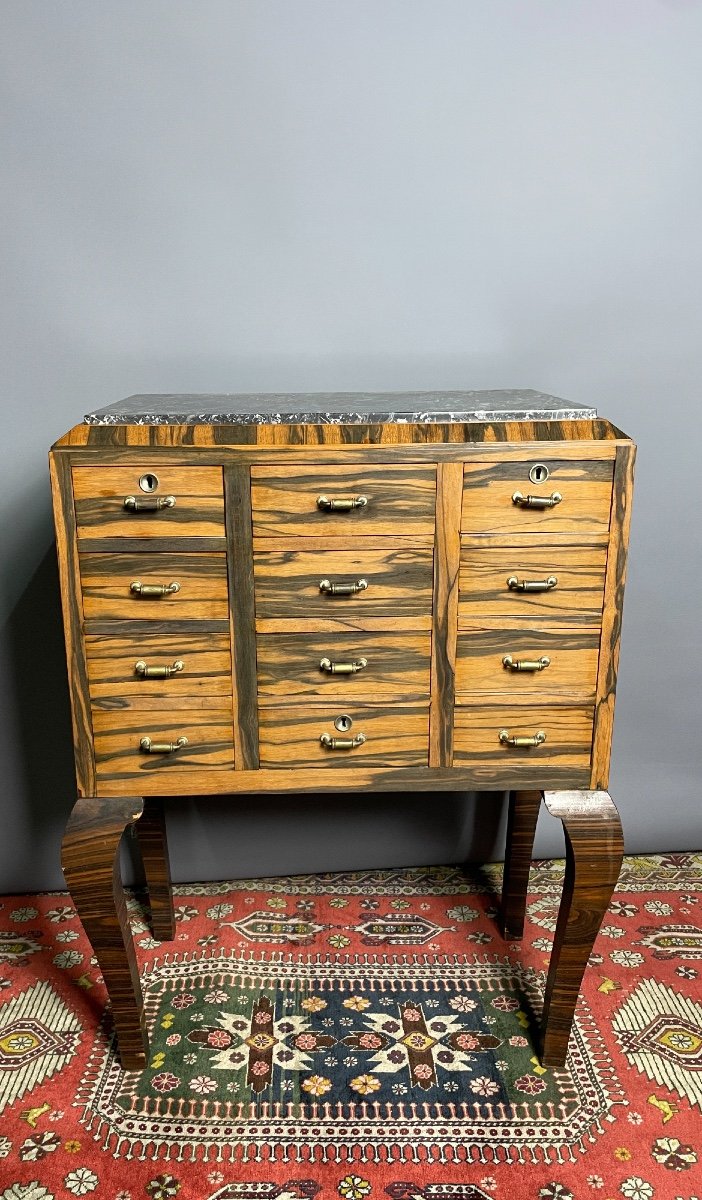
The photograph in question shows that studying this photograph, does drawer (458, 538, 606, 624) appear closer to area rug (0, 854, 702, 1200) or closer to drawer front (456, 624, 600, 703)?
drawer front (456, 624, 600, 703)

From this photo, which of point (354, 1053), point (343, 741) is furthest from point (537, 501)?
point (354, 1053)

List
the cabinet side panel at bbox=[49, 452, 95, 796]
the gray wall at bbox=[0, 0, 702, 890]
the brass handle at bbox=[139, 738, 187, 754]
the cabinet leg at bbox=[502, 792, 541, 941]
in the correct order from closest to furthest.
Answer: the cabinet side panel at bbox=[49, 452, 95, 796] < the brass handle at bbox=[139, 738, 187, 754] < the gray wall at bbox=[0, 0, 702, 890] < the cabinet leg at bbox=[502, 792, 541, 941]

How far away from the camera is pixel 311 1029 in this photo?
1.75m

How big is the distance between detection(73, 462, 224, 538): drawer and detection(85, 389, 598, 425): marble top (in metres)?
0.09

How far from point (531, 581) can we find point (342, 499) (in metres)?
0.32

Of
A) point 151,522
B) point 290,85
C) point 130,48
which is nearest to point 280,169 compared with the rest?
point 290,85

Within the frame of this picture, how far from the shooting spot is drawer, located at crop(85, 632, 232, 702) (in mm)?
1485

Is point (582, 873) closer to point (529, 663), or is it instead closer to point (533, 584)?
point (529, 663)

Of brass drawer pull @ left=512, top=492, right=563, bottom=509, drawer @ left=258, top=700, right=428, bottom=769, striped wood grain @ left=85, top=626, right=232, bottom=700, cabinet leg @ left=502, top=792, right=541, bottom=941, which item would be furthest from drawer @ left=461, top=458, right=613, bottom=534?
cabinet leg @ left=502, top=792, right=541, bottom=941

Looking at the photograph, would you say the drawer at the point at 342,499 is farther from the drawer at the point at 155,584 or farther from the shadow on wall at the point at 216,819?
the shadow on wall at the point at 216,819

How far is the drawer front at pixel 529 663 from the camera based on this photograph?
1.51 meters

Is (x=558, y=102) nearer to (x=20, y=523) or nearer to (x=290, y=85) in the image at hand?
(x=290, y=85)

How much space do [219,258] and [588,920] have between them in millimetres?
1406

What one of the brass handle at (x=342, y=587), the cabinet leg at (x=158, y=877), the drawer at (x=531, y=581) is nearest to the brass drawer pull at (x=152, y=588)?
the brass handle at (x=342, y=587)
